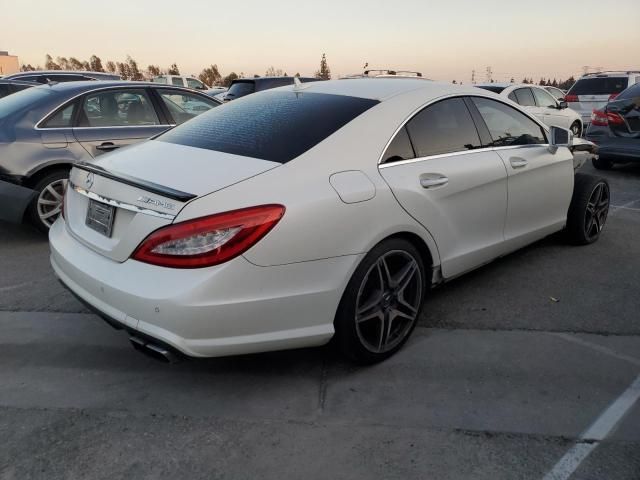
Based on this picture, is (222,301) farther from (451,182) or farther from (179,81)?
(179,81)

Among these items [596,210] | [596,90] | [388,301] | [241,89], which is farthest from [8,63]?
[388,301]

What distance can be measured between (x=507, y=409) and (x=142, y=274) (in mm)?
1873

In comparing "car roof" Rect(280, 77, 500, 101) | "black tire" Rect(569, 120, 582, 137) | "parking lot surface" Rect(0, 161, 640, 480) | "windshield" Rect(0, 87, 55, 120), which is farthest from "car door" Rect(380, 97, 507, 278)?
"black tire" Rect(569, 120, 582, 137)

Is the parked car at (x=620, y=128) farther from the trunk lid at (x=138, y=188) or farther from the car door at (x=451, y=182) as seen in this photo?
the trunk lid at (x=138, y=188)

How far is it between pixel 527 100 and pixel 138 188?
34.6ft

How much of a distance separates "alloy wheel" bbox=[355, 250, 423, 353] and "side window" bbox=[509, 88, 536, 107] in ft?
29.8

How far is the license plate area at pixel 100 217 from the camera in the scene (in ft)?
8.96

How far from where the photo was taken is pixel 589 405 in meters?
2.76

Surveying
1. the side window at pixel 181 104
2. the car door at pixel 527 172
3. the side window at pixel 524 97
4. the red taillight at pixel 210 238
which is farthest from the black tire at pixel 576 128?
the red taillight at pixel 210 238

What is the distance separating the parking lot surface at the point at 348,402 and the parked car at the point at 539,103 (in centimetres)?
783

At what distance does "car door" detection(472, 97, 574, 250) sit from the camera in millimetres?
4016

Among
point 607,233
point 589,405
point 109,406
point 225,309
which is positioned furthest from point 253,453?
point 607,233

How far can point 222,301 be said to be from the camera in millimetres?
2412

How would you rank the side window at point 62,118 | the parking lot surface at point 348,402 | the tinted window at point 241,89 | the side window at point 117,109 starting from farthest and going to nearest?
1. the tinted window at point 241,89
2. the side window at point 117,109
3. the side window at point 62,118
4. the parking lot surface at point 348,402
